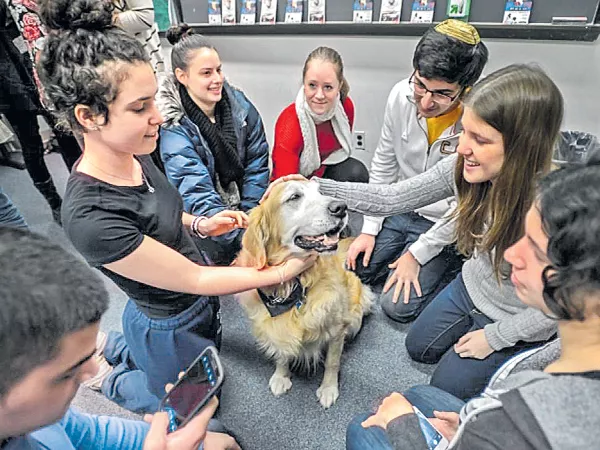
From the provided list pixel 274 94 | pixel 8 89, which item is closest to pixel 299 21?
pixel 274 94

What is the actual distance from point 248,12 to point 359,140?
3.43ft

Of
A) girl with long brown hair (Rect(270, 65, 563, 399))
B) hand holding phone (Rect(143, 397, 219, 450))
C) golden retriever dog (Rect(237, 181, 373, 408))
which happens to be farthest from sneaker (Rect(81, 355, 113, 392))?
girl with long brown hair (Rect(270, 65, 563, 399))

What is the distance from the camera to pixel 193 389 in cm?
112

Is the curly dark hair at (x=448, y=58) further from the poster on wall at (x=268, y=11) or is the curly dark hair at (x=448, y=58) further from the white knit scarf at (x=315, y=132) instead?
the poster on wall at (x=268, y=11)

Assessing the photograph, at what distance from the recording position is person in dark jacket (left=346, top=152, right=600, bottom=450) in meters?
0.62

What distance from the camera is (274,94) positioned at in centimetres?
308

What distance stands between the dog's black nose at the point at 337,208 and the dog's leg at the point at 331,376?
0.48m

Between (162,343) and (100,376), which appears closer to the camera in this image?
(162,343)

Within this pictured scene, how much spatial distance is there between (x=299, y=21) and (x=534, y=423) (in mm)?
2546

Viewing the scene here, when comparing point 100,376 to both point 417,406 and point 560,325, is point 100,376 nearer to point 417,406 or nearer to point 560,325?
point 417,406

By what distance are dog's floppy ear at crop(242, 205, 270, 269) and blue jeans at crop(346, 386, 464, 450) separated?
1.90 ft

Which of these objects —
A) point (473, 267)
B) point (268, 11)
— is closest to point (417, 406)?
point (473, 267)

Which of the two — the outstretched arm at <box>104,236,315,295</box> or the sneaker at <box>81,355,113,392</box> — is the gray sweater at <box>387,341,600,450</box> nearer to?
the outstretched arm at <box>104,236,315,295</box>

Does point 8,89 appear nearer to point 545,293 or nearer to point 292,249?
point 292,249
